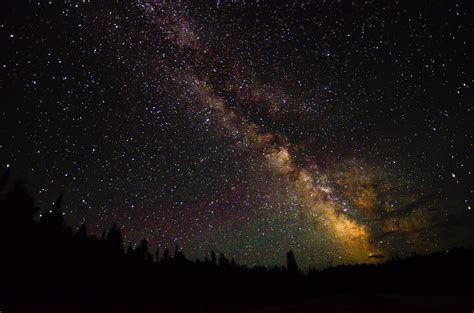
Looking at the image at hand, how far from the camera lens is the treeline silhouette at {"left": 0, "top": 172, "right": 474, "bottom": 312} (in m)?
22.5

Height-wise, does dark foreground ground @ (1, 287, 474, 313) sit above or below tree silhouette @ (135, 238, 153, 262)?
below

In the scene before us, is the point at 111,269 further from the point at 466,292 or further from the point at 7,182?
the point at 466,292

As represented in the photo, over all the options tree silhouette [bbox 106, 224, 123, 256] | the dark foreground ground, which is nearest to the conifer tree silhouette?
tree silhouette [bbox 106, 224, 123, 256]

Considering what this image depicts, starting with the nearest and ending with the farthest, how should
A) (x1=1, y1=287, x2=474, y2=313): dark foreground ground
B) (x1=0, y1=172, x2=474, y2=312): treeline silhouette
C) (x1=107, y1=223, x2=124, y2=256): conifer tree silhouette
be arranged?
(x1=1, y1=287, x2=474, y2=313): dark foreground ground → (x1=0, y1=172, x2=474, y2=312): treeline silhouette → (x1=107, y1=223, x2=124, y2=256): conifer tree silhouette

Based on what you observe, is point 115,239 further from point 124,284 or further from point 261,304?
point 261,304

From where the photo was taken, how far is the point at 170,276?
48.0 meters

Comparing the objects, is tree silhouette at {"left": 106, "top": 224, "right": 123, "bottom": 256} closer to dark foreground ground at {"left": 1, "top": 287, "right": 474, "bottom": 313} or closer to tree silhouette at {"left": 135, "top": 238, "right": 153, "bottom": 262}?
tree silhouette at {"left": 135, "top": 238, "right": 153, "bottom": 262}

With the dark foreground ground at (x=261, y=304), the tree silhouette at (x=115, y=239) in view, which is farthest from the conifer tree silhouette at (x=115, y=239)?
the dark foreground ground at (x=261, y=304)

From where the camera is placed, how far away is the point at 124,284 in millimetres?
38781

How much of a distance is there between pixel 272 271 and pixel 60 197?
4694 cm

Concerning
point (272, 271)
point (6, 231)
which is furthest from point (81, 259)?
point (272, 271)

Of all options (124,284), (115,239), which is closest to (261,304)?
(124,284)

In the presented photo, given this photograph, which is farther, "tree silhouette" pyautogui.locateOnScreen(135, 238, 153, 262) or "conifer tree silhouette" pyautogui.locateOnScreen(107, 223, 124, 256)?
"tree silhouette" pyautogui.locateOnScreen(135, 238, 153, 262)

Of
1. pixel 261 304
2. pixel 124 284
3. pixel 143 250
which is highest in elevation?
pixel 143 250
